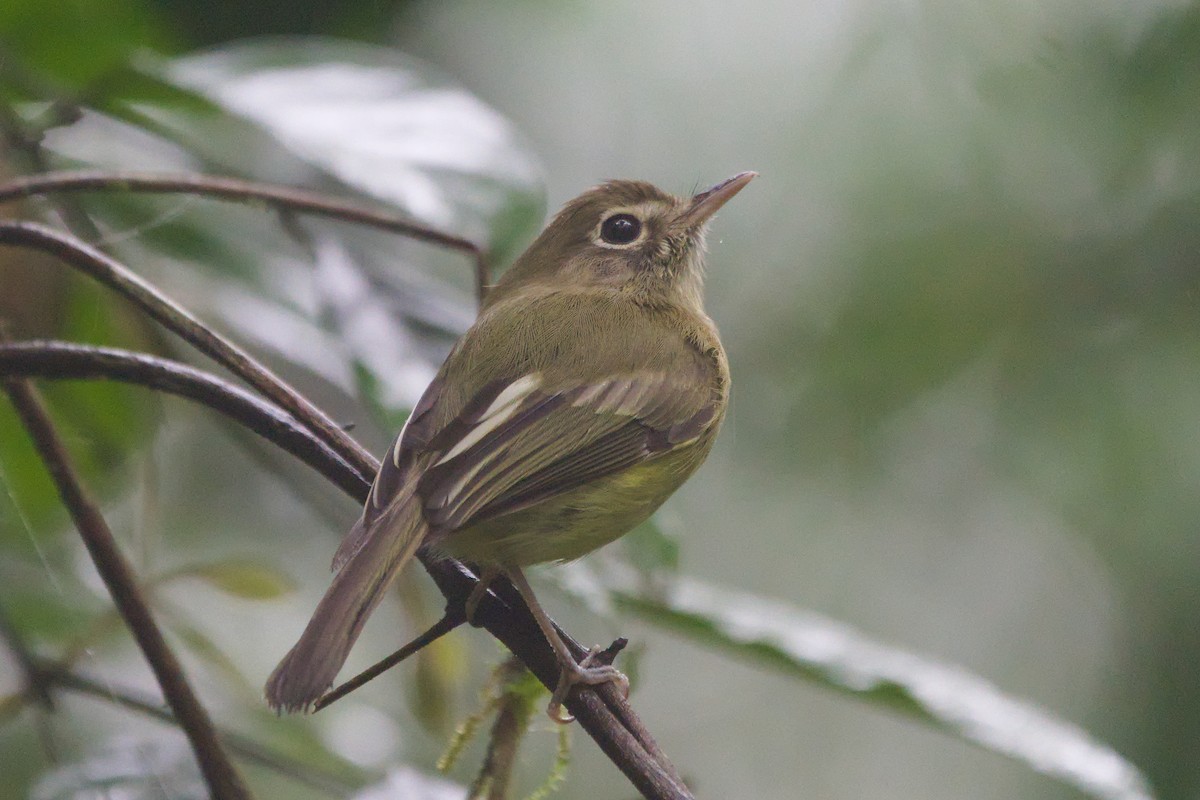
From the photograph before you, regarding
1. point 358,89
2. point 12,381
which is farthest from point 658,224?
point 12,381

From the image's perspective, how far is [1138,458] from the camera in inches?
174

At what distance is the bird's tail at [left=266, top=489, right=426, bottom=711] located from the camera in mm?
1520

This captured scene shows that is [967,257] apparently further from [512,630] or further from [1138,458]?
[512,630]

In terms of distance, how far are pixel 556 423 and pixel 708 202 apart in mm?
1019

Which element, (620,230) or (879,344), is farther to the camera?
(879,344)

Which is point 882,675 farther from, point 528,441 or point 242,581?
point 242,581

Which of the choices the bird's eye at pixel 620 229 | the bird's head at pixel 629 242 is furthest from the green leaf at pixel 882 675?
the bird's eye at pixel 620 229

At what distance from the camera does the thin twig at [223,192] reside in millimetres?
1906

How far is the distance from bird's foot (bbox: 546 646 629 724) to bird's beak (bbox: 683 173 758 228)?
4.51 ft

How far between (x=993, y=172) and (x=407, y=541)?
353 centimetres

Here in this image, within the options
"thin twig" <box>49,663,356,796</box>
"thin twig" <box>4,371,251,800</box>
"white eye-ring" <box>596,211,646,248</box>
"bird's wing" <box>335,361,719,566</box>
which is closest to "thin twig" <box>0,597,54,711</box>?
"thin twig" <box>49,663,356,796</box>

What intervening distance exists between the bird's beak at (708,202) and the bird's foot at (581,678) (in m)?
1.37

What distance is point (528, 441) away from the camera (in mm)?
2270

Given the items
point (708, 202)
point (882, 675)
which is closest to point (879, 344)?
point (708, 202)
